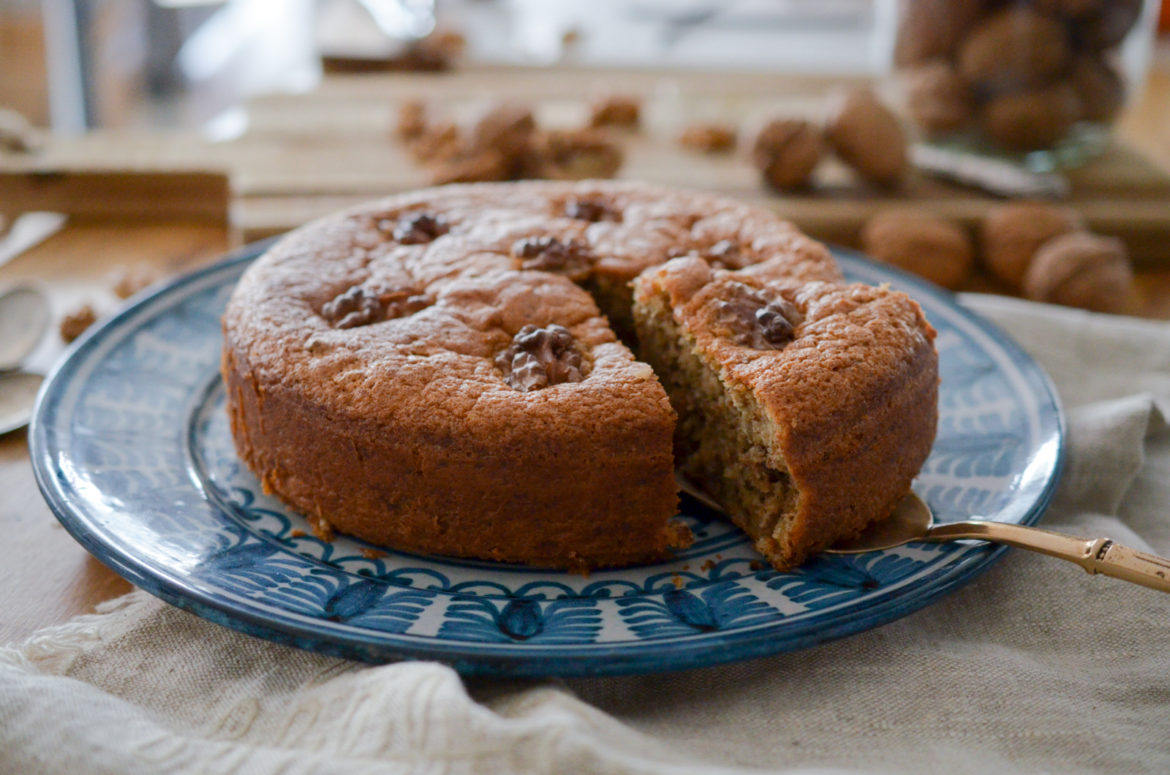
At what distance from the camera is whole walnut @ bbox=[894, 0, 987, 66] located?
3.90 m

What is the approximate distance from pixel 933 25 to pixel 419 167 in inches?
81.6

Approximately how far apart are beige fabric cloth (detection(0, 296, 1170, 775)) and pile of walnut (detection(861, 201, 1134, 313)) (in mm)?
1496

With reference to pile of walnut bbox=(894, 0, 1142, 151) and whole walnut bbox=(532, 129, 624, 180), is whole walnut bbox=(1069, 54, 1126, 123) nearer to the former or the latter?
pile of walnut bbox=(894, 0, 1142, 151)

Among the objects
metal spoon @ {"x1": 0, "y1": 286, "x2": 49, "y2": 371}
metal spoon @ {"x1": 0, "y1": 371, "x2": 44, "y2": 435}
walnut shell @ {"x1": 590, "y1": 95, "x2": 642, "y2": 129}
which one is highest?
walnut shell @ {"x1": 590, "y1": 95, "x2": 642, "y2": 129}

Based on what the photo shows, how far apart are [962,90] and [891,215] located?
754 mm

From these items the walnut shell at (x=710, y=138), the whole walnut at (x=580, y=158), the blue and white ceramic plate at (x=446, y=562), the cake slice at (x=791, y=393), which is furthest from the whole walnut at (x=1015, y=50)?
the cake slice at (x=791, y=393)

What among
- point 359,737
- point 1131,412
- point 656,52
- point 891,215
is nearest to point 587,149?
point 891,215

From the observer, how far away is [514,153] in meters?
3.98

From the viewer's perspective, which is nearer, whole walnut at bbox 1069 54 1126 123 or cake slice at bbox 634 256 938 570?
cake slice at bbox 634 256 938 570

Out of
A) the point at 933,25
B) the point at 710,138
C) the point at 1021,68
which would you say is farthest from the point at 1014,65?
the point at 710,138

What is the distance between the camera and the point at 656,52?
7.01 m

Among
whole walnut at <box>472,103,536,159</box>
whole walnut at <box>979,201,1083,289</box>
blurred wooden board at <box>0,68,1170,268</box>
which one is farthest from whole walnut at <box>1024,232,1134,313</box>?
whole walnut at <box>472,103,536,159</box>

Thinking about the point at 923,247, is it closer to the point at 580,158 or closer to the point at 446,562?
the point at 580,158

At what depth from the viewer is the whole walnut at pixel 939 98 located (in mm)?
4035
